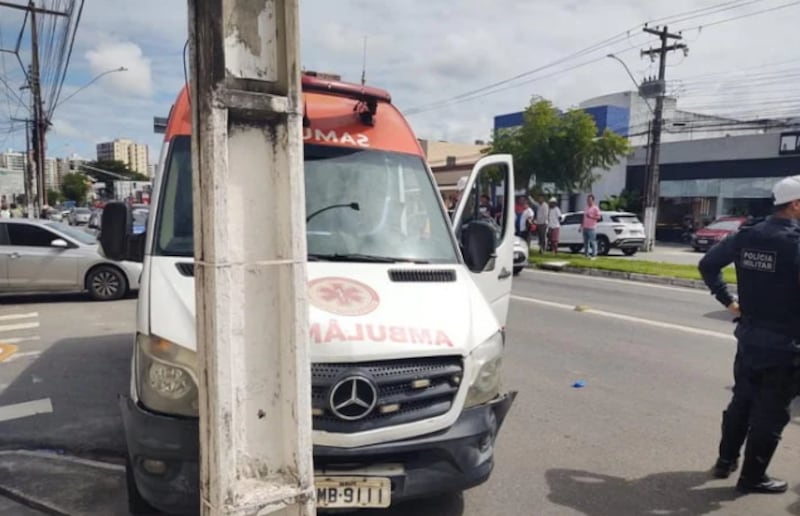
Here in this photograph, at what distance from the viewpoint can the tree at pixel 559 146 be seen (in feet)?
78.2

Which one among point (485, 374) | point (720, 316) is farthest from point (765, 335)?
point (720, 316)

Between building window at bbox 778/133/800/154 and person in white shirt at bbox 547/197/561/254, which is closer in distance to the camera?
person in white shirt at bbox 547/197/561/254

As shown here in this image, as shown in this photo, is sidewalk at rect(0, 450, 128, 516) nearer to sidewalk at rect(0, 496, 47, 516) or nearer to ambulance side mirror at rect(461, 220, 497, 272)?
sidewalk at rect(0, 496, 47, 516)

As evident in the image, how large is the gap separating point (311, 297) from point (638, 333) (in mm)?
6509

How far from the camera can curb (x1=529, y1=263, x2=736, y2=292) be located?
13.6 meters

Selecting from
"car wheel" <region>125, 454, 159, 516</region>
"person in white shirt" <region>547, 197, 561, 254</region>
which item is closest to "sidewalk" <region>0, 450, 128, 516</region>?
"car wheel" <region>125, 454, 159, 516</region>

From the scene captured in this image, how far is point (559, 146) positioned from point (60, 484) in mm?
22404

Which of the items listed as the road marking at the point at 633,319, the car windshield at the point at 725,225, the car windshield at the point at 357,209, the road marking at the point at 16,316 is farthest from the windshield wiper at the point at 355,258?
the car windshield at the point at 725,225

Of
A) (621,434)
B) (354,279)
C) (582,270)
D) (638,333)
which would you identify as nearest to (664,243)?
(582,270)

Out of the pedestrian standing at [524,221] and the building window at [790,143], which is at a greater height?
the building window at [790,143]

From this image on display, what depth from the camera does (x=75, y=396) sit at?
5.59 metres

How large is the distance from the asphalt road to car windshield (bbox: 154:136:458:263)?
1.52 metres

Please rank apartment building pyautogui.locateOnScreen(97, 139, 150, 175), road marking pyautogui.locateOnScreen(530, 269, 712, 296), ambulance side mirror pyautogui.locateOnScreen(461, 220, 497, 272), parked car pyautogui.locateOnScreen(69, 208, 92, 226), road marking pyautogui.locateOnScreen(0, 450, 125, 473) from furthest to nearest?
apartment building pyautogui.locateOnScreen(97, 139, 150, 175) < parked car pyautogui.locateOnScreen(69, 208, 92, 226) < road marking pyautogui.locateOnScreen(530, 269, 712, 296) < ambulance side mirror pyautogui.locateOnScreen(461, 220, 497, 272) < road marking pyautogui.locateOnScreen(0, 450, 125, 473)

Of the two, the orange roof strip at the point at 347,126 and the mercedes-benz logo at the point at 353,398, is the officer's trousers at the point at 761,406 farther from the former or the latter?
the orange roof strip at the point at 347,126
